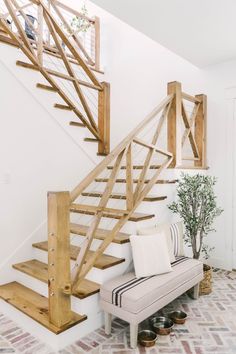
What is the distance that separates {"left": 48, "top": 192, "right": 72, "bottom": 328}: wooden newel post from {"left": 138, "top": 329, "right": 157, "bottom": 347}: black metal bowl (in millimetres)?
582

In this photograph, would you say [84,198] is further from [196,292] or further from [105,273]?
[196,292]

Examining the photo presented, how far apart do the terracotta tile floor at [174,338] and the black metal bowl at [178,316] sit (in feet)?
0.15

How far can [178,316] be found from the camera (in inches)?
101

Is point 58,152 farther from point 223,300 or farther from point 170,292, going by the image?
point 223,300

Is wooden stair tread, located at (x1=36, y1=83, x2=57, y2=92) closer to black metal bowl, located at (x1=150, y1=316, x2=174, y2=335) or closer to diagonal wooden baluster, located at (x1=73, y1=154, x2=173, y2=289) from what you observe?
diagonal wooden baluster, located at (x1=73, y1=154, x2=173, y2=289)

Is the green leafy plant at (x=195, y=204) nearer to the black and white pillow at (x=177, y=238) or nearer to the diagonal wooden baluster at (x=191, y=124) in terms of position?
the black and white pillow at (x=177, y=238)

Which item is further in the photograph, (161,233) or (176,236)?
(176,236)

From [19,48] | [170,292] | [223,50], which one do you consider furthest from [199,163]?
[19,48]

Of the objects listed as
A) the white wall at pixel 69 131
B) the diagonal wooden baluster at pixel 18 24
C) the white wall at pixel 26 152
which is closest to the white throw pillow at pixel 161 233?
the white wall at pixel 69 131

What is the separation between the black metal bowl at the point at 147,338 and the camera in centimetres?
Result: 220

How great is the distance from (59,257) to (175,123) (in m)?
2.13

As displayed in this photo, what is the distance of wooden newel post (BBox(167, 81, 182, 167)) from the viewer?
3.47 metres

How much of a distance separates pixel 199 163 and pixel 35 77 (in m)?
2.41

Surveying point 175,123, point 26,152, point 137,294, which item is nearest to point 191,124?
point 175,123
